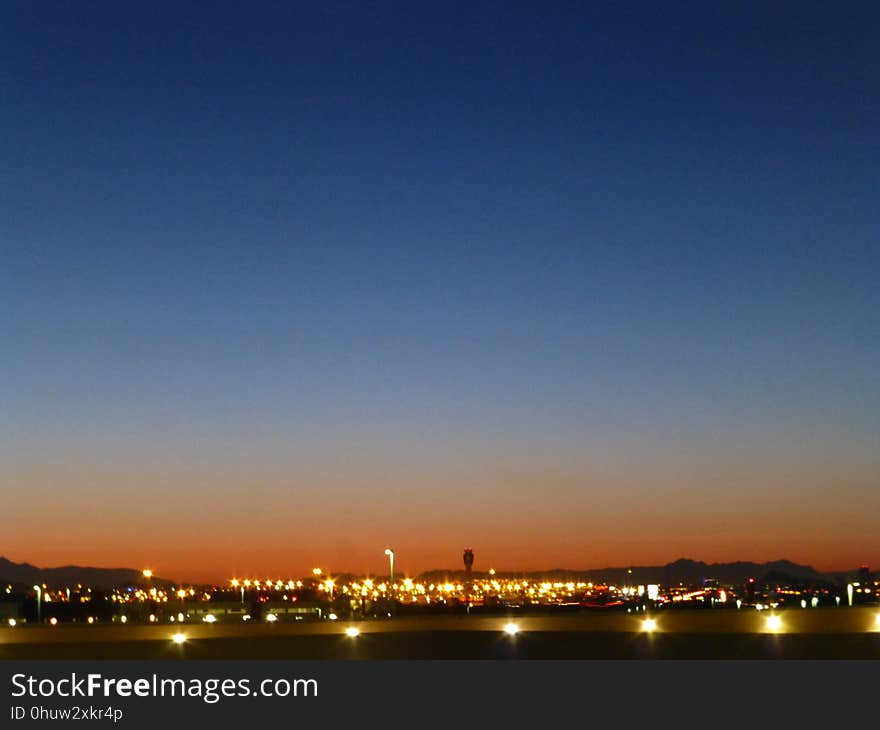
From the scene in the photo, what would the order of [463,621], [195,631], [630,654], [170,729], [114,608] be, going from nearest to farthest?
1. [170,729]
2. [630,654]
3. [195,631]
4. [463,621]
5. [114,608]

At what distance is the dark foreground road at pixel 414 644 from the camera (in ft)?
83.0

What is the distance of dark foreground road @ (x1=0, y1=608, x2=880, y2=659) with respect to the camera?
2530 centimetres

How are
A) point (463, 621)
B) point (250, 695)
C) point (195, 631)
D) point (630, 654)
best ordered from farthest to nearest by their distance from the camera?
1. point (463, 621)
2. point (195, 631)
3. point (630, 654)
4. point (250, 695)

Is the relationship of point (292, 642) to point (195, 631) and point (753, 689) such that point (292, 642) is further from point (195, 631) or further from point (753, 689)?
point (753, 689)

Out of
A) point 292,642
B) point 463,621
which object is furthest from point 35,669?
point 463,621

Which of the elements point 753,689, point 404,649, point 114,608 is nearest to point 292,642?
point 404,649

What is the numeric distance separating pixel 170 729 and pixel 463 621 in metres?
19.8

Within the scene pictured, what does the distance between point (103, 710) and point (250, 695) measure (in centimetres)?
205

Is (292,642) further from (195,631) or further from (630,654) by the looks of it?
(630,654)

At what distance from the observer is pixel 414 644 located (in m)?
26.3

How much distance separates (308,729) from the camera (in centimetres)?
1495

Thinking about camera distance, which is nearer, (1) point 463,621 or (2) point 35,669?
(2) point 35,669

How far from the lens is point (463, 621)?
3378 centimetres

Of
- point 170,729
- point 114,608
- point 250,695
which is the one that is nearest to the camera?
point 170,729
